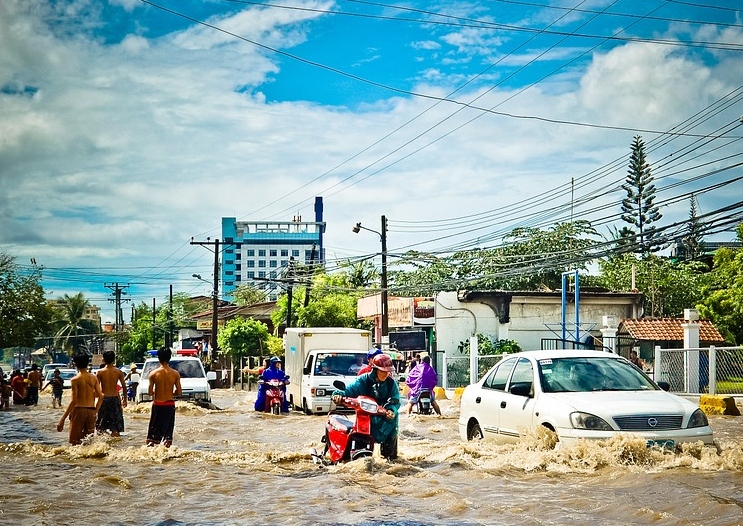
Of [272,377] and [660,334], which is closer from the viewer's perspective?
[272,377]

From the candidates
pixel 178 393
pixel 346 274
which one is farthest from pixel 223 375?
pixel 178 393

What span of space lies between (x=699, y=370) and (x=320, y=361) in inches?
425

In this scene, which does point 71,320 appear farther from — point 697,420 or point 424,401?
point 697,420

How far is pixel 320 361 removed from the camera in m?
23.2

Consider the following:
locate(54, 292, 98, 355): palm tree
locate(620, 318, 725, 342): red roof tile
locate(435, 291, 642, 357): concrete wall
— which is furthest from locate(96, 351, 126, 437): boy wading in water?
locate(54, 292, 98, 355): palm tree

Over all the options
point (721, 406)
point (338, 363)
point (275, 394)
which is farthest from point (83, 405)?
point (721, 406)

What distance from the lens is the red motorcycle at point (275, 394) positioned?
2383 cm

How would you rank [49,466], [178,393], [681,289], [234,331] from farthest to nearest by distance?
[234,331] < [681,289] < [178,393] < [49,466]

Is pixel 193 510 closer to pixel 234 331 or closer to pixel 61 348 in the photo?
pixel 234 331

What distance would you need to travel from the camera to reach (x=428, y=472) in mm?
10828

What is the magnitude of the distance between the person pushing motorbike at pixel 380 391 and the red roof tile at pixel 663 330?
83.0ft

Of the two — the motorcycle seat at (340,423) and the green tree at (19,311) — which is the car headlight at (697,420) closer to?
the motorcycle seat at (340,423)

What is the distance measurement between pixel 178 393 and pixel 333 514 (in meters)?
6.05

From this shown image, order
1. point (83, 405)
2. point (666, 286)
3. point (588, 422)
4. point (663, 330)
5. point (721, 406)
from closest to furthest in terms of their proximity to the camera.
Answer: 1. point (588, 422)
2. point (83, 405)
3. point (721, 406)
4. point (663, 330)
5. point (666, 286)
